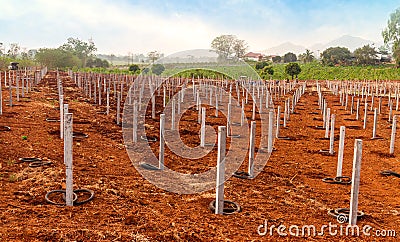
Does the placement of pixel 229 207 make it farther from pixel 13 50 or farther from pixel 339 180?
pixel 13 50

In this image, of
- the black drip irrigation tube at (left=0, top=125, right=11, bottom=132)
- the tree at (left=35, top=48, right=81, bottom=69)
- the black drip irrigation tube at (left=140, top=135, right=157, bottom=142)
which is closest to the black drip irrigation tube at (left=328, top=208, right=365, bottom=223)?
the black drip irrigation tube at (left=140, top=135, right=157, bottom=142)

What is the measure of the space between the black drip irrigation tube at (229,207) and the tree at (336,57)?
5930 centimetres

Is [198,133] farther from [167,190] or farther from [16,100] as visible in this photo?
[16,100]

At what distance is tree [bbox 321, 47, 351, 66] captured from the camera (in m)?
61.0

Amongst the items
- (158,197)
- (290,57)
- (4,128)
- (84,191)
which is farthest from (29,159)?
(290,57)

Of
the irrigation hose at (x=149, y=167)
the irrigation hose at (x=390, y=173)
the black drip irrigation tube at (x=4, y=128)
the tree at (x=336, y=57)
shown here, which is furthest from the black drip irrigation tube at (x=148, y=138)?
the tree at (x=336, y=57)

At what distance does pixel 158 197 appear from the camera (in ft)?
16.9

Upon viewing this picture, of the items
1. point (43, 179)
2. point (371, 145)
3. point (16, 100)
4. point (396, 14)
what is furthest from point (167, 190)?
point (396, 14)

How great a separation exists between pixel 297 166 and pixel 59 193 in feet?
16.6

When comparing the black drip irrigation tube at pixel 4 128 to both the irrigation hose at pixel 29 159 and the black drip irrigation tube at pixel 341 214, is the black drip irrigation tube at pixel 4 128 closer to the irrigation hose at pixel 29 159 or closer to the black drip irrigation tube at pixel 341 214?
the irrigation hose at pixel 29 159

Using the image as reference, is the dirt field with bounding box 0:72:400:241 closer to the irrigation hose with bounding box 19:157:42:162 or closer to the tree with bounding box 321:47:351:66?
the irrigation hose with bounding box 19:157:42:162

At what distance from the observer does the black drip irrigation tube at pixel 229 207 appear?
472 cm

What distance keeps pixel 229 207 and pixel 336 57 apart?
62.6 m

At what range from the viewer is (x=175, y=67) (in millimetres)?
7172
